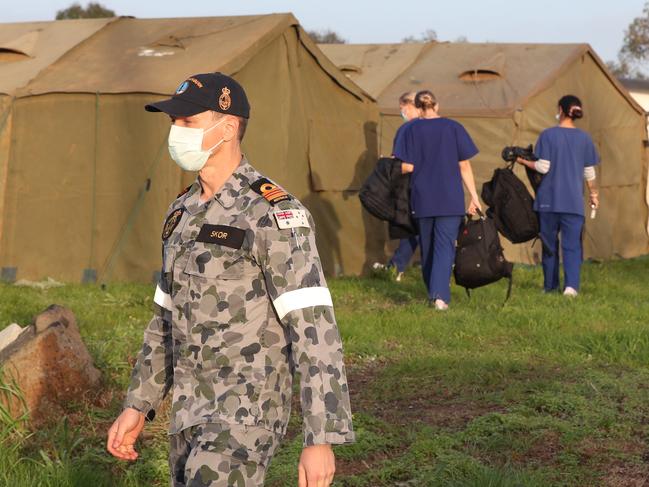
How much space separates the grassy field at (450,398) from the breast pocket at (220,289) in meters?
2.04

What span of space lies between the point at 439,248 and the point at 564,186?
1.79m

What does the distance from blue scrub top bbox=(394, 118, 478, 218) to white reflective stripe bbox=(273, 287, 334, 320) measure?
7.11 m

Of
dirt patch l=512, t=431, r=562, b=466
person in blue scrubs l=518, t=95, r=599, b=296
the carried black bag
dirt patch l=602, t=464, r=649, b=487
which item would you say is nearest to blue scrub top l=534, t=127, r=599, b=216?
person in blue scrubs l=518, t=95, r=599, b=296

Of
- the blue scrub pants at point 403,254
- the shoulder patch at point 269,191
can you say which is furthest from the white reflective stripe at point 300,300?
the blue scrub pants at point 403,254

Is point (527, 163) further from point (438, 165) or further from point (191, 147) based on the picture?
point (191, 147)

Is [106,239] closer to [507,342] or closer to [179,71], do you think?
[179,71]

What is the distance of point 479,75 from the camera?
1655 cm

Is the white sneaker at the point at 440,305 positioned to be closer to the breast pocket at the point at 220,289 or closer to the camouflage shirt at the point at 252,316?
the camouflage shirt at the point at 252,316

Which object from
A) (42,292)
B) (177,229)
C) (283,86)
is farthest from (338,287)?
(177,229)

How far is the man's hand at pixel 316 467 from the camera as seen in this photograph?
10.9 ft

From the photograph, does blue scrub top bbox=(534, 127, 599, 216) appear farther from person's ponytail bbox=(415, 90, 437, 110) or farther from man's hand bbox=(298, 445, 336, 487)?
man's hand bbox=(298, 445, 336, 487)

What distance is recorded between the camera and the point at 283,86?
13.0 m

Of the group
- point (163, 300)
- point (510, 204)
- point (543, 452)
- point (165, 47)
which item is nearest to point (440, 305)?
point (510, 204)

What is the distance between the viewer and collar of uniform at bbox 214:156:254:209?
3701mm
